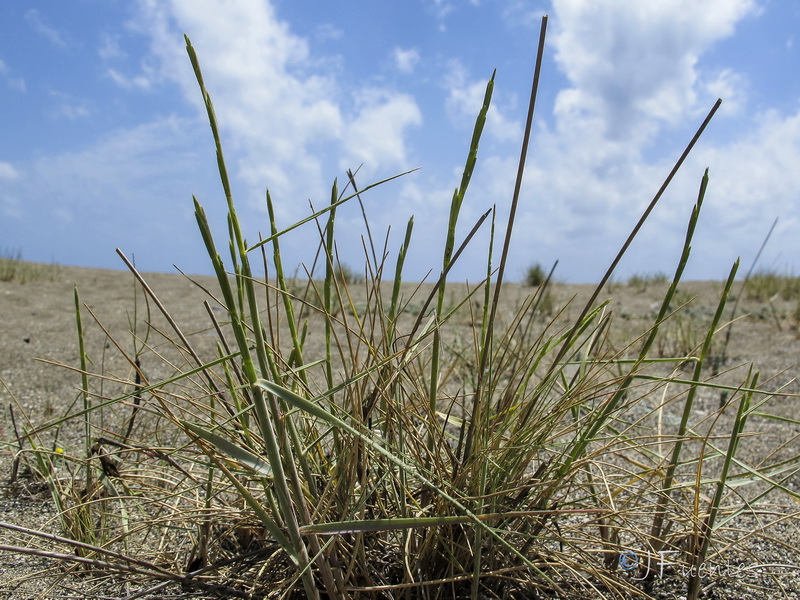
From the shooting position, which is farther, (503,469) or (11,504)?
(11,504)

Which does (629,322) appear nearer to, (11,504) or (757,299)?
(757,299)

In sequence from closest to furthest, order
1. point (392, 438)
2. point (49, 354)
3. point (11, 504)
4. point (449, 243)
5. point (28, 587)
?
Result: 1. point (449, 243)
2. point (392, 438)
3. point (28, 587)
4. point (11, 504)
5. point (49, 354)

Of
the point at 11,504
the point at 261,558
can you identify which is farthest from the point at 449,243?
the point at 11,504

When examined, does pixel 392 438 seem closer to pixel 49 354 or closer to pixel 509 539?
pixel 509 539

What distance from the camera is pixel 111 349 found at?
379 cm

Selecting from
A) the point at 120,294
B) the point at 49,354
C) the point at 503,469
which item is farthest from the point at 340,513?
the point at 120,294

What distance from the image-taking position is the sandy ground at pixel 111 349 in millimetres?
1337

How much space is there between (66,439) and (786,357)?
148 inches

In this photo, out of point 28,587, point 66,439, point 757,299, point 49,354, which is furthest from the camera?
point 757,299

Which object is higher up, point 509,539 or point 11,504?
point 509,539

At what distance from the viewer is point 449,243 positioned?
2.58 ft

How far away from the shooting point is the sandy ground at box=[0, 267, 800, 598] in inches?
52.6

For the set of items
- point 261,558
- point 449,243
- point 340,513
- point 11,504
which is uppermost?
point 449,243

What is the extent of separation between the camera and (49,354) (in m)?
3.57
